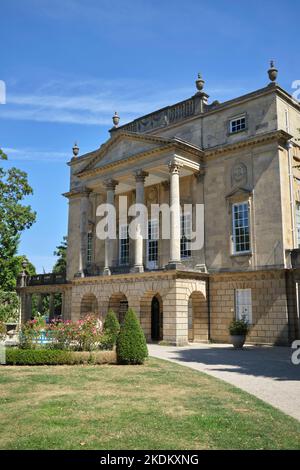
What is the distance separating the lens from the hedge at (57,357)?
17.5 metres

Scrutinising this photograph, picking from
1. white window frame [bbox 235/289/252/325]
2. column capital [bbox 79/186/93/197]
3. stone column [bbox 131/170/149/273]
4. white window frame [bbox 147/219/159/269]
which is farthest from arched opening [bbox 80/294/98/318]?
white window frame [bbox 235/289/252/325]

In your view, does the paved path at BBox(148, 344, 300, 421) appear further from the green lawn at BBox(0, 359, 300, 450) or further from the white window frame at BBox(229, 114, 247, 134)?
the white window frame at BBox(229, 114, 247, 134)

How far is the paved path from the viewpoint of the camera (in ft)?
36.7

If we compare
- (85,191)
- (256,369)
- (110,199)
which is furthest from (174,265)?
(85,191)

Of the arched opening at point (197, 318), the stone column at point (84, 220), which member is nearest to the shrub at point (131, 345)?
the arched opening at point (197, 318)

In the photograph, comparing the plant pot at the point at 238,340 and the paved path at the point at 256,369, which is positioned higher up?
the plant pot at the point at 238,340

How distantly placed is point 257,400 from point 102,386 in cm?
424

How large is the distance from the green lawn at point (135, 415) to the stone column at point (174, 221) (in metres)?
13.0

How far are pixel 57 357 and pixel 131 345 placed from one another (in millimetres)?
2891

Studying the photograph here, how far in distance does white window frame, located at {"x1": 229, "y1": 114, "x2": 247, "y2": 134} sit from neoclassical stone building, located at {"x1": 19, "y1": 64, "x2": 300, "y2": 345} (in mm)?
61

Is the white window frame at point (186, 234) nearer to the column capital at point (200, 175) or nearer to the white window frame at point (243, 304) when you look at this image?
the column capital at point (200, 175)

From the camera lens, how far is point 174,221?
2758cm

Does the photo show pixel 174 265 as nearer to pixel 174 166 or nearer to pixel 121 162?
pixel 174 166

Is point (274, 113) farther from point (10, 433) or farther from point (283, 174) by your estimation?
point (10, 433)
